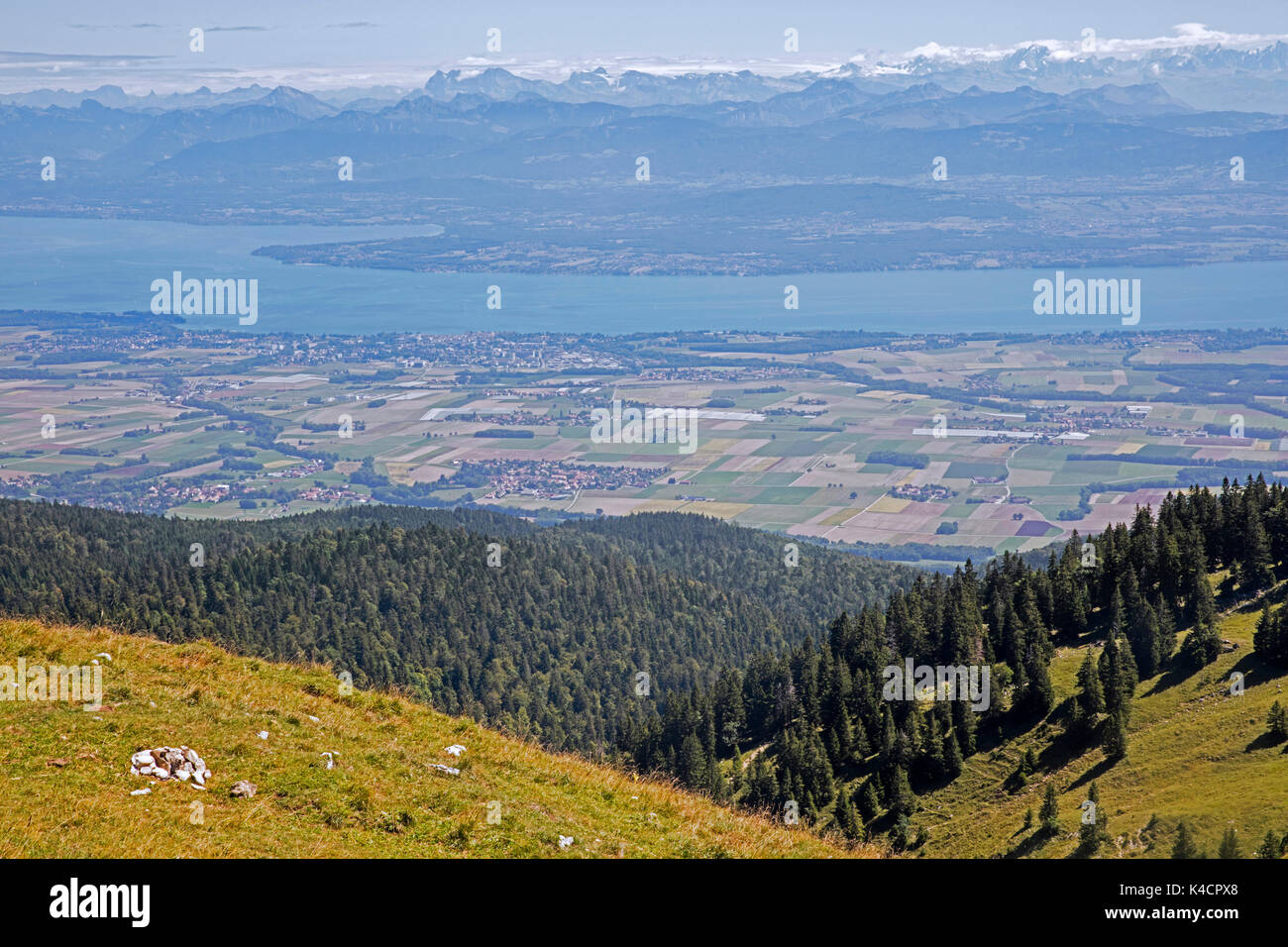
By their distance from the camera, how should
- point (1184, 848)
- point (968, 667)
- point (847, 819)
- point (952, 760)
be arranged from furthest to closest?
point (968, 667) → point (952, 760) → point (847, 819) → point (1184, 848)

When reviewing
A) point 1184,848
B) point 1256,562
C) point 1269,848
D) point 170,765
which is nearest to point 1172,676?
point 1256,562

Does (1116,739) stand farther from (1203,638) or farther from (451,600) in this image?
(451,600)

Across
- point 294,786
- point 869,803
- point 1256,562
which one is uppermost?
point 294,786

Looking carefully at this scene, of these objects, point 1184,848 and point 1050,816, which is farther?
point 1050,816

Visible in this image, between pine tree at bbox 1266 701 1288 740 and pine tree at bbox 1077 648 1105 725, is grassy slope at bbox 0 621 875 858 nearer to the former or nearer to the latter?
pine tree at bbox 1266 701 1288 740
